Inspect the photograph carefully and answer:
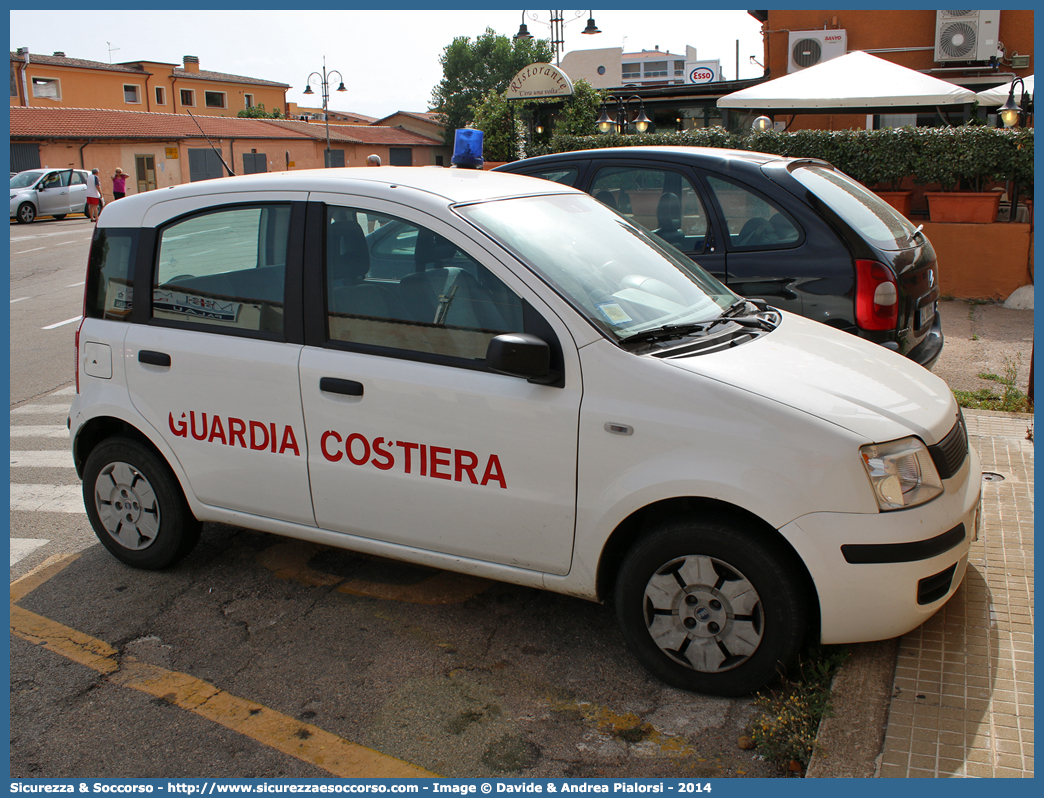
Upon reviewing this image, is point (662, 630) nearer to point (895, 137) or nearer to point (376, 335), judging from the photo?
point (376, 335)

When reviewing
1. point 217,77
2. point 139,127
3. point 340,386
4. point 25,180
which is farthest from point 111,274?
point 217,77

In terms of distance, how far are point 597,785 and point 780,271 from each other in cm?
363

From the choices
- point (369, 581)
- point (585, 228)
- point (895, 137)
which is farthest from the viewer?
point (895, 137)

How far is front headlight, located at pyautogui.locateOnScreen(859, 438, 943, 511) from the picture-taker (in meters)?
2.87

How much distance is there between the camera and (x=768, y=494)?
114 inches

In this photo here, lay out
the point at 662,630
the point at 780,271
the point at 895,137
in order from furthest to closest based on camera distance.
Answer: the point at 895,137, the point at 780,271, the point at 662,630

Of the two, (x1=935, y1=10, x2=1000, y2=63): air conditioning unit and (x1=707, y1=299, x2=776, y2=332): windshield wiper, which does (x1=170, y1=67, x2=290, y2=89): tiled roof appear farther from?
(x1=707, y1=299, x2=776, y2=332): windshield wiper

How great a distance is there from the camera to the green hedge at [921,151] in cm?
1052

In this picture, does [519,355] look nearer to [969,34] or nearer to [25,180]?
[969,34]

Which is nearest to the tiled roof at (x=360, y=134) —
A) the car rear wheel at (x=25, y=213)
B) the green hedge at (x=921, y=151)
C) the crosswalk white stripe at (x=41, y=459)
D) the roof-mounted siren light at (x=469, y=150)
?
the car rear wheel at (x=25, y=213)

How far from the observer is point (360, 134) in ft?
179

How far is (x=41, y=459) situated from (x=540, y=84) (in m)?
13.3

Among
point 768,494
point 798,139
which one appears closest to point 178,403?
point 768,494

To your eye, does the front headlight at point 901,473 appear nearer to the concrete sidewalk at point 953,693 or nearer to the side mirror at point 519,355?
the concrete sidewalk at point 953,693
